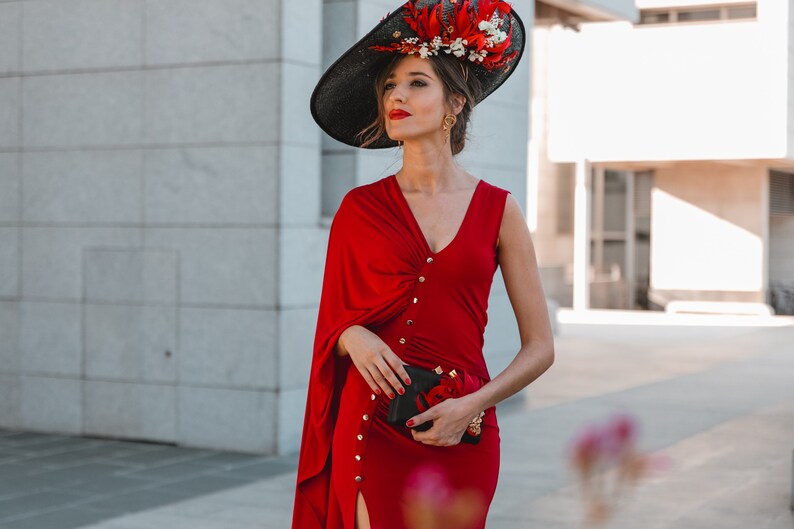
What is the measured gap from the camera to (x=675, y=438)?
9.22 meters

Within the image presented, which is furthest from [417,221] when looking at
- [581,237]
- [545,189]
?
[545,189]

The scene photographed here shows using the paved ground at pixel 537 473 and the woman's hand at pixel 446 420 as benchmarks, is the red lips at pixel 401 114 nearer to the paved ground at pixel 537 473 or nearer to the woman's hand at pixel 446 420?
the woman's hand at pixel 446 420

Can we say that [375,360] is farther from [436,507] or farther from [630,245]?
[630,245]

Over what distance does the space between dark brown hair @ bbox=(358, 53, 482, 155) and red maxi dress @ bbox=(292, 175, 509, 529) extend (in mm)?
161

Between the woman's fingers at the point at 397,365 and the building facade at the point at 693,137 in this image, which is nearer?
the woman's fingers at the point at 397,365

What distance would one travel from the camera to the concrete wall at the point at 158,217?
26.5 ft

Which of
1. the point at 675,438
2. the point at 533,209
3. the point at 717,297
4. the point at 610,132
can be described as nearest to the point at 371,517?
the point at 675,438

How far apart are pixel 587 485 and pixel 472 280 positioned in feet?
4.88

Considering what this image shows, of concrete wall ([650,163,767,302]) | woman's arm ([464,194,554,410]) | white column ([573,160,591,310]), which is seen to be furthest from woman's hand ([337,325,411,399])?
concrete wall ([650,163,767,302])

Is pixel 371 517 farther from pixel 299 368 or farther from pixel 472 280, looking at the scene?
pixel 299 368

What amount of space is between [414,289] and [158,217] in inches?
250

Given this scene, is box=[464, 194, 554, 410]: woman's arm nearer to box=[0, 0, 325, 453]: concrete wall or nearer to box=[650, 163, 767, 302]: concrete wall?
box=[0, 0, 325, 453]: concrete wall

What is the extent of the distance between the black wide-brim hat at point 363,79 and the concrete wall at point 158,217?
5390 mm

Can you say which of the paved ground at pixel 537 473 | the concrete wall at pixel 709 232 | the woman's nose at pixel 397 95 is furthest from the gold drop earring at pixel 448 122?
the concrete wall at pixel 709 232
